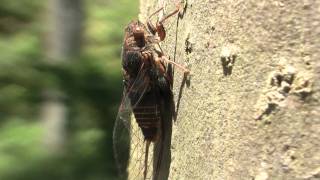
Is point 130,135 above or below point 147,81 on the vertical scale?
below

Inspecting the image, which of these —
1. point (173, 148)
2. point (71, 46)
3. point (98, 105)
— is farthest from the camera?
point (71, 46)

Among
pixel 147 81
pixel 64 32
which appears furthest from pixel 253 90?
pixel 64 32

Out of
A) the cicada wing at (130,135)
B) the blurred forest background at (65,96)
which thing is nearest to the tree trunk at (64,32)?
the blurred forest background at (65,96)

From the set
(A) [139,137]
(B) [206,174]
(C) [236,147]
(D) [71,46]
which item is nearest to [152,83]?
(A) [139,137]

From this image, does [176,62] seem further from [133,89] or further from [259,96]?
[259,96]

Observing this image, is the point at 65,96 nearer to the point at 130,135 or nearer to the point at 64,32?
the point at 64,32
